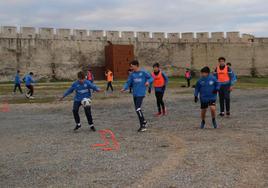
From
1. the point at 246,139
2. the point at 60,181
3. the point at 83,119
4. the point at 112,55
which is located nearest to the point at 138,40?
the point at 112,55

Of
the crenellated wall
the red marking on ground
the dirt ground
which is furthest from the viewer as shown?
the crenellated wall

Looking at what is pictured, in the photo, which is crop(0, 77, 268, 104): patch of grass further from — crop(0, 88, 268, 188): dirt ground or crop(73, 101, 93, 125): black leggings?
crop(73, 101, 93, 125): black leggings

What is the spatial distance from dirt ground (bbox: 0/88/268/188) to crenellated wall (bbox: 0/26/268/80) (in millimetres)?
27359

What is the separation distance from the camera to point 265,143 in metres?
7.53

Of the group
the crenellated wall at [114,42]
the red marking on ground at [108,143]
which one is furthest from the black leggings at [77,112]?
the crenellated wall at [114,42]

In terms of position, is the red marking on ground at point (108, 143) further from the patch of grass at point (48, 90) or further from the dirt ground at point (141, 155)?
the patch of grass at point (48, 90)

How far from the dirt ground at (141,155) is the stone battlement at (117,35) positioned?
1090 inches

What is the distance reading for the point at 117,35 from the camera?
41906mm

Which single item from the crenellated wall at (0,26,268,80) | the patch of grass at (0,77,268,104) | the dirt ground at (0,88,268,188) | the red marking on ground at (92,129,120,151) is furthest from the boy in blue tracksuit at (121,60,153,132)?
the crenellated wall at (0,26,268,80)

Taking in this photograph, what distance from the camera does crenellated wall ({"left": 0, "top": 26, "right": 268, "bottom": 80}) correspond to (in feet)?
124

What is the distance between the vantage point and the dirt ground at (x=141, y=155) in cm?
531

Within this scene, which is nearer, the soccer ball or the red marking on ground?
the red marking on ground

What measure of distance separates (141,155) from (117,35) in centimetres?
3585

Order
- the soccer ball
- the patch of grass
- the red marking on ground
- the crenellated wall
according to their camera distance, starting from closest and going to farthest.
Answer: the red marking on ground
the soccer ball
the patch of grass
the crenellated wall
